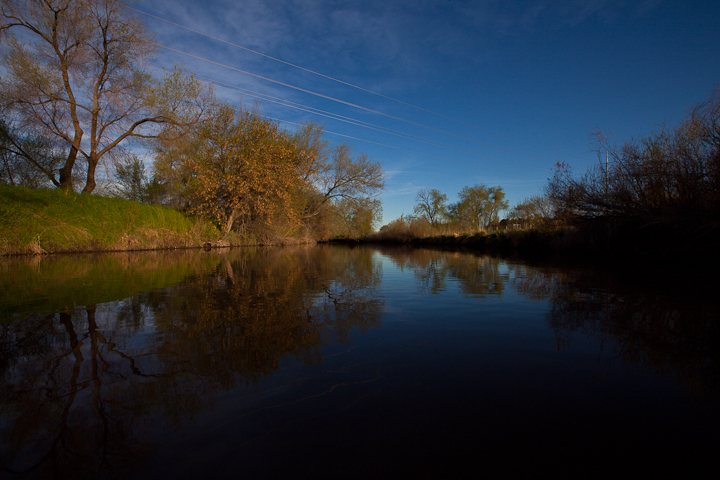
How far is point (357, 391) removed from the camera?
187 cm

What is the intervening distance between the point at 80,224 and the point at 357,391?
1591 centimetres

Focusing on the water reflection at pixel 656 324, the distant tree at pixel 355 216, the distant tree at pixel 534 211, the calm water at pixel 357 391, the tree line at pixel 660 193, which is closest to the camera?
the calm water at pixel 357 391

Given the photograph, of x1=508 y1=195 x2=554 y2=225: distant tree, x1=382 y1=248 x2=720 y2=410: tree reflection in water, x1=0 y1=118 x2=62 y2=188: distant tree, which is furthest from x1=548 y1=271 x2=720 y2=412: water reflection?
x1=0 y1=118 x2=62 y2=188: distant tree

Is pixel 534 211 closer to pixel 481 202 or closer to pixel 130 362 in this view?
pixel 130 362

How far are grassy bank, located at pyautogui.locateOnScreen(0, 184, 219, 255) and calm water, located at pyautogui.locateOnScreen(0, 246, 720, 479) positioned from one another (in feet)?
35.6

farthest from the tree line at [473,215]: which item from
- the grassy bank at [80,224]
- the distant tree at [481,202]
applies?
the grassy bank at [80,224]

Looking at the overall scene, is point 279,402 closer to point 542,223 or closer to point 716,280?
point 716,280

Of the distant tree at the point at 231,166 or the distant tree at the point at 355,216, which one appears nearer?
the distant tree at the point at 231,166

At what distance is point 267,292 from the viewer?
16.2ft

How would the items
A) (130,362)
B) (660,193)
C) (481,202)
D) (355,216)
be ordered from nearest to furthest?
(130,362)
(660,193)
(355,216)
(481,202)

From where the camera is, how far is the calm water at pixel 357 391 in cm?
133

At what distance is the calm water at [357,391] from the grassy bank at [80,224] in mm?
10859

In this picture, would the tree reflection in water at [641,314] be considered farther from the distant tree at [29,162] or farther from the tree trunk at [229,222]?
the distant tree at [29,162]

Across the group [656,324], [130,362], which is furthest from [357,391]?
[656,324]
